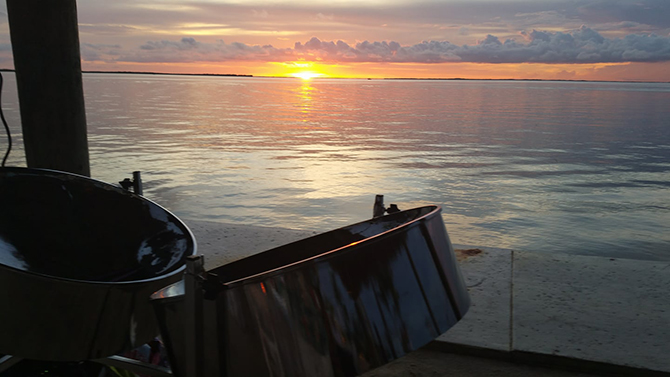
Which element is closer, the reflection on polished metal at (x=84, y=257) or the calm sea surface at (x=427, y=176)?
the reflection on polished metal at (x=84, y=257)

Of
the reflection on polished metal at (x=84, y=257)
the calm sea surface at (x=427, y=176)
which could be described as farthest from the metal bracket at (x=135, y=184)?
the calm sea surface at (x=427, y=176)

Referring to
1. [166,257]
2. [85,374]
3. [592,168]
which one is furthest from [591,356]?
[592,168]

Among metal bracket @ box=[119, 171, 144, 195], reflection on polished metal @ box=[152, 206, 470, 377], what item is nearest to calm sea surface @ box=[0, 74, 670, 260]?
metal bracket @ box=[119, 171, 144, 195]

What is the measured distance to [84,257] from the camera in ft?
4.99

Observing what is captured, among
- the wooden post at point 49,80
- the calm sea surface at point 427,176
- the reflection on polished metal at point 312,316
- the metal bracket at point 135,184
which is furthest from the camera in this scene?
the calm sea surface at point 427,176

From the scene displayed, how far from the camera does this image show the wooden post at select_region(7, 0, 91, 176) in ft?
6.81

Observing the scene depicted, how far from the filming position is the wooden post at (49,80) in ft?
6.81

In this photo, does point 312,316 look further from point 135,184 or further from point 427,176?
point 427,176

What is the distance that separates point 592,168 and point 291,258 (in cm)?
655

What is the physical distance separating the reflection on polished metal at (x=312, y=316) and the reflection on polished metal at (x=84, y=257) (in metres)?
0.19

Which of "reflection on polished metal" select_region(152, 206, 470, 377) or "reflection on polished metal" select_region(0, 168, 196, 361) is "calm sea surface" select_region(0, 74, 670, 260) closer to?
"reflection on polished metal" select_region(0, 168, 196, 361)

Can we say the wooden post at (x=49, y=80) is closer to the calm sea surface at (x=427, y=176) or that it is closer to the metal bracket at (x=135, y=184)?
the metal bracket at (x=135, y=184)

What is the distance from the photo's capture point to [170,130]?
1081cm

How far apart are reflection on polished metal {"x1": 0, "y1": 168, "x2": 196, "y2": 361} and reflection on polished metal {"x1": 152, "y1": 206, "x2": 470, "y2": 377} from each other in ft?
0.62
